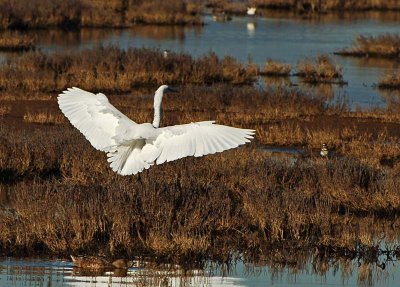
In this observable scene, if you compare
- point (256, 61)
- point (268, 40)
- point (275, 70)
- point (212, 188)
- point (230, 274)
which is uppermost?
point (212, 188)

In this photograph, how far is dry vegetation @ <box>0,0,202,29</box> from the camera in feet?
125

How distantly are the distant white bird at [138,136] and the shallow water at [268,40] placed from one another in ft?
39.3

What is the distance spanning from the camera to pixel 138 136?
10.2 m

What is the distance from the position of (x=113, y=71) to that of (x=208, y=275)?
1476 centimetres

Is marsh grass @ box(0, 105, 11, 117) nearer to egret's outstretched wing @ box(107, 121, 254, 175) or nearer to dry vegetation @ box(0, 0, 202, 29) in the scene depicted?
egret's outstretched wing @ box(107, 121, 254, 175)

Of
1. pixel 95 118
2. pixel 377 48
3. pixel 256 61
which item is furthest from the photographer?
pixel 377 48

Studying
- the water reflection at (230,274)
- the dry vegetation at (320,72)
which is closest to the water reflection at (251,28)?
the dry vegetation at (320,72)

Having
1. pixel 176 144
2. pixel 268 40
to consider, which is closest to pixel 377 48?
pixel 268 40

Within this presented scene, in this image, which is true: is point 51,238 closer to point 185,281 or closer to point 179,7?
point 185,281

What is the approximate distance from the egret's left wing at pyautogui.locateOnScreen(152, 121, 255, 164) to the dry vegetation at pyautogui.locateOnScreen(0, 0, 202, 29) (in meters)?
27.0

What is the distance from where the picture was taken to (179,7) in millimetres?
44375

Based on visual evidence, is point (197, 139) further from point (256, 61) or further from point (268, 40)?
point (268, 40)

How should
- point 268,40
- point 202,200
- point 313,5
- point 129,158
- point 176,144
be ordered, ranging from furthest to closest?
point 313,5, point 268,40, point 129,158, point 202,200, point 176,144

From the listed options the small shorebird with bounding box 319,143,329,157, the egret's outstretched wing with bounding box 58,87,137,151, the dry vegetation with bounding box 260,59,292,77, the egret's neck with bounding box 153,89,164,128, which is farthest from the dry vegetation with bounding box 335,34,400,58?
the egret's outstretched wing with bounding box 58,87,137,151
